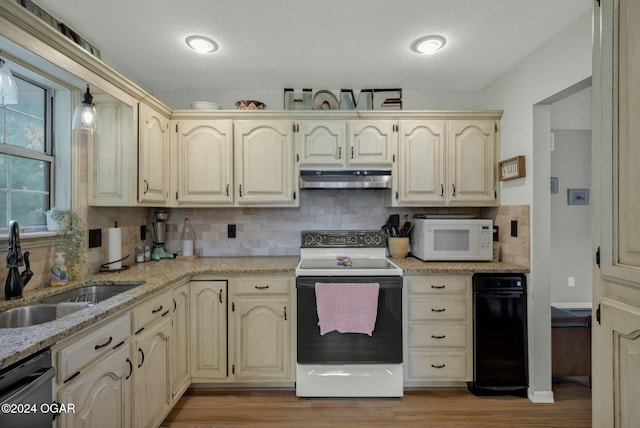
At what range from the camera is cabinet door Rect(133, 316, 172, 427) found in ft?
5.42

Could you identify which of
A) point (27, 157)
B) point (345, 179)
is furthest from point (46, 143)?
point (345, 179)

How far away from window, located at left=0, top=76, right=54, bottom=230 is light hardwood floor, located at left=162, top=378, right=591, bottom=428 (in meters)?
1.56

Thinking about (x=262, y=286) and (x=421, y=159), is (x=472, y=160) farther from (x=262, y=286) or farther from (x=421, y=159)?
(x=262, y=286)

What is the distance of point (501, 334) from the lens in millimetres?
2289

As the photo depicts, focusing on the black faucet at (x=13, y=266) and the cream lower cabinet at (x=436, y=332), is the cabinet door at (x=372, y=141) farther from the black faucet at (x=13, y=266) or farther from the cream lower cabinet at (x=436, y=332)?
the black faucet at (x=13, y=266)

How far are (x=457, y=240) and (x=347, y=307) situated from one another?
43.3 inches

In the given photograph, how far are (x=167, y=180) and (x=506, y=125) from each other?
2.84 m

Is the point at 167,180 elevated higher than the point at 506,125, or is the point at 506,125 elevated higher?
the point at 506,125

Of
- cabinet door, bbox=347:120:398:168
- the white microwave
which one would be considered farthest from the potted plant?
the white microwave

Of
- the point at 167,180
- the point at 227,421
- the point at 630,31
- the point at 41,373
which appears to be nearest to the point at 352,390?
the point at 227,421

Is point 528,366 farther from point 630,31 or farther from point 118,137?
point 118,137

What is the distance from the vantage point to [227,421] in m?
2.04

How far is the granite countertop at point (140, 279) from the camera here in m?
1.05

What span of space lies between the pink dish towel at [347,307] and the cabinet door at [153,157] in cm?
144
